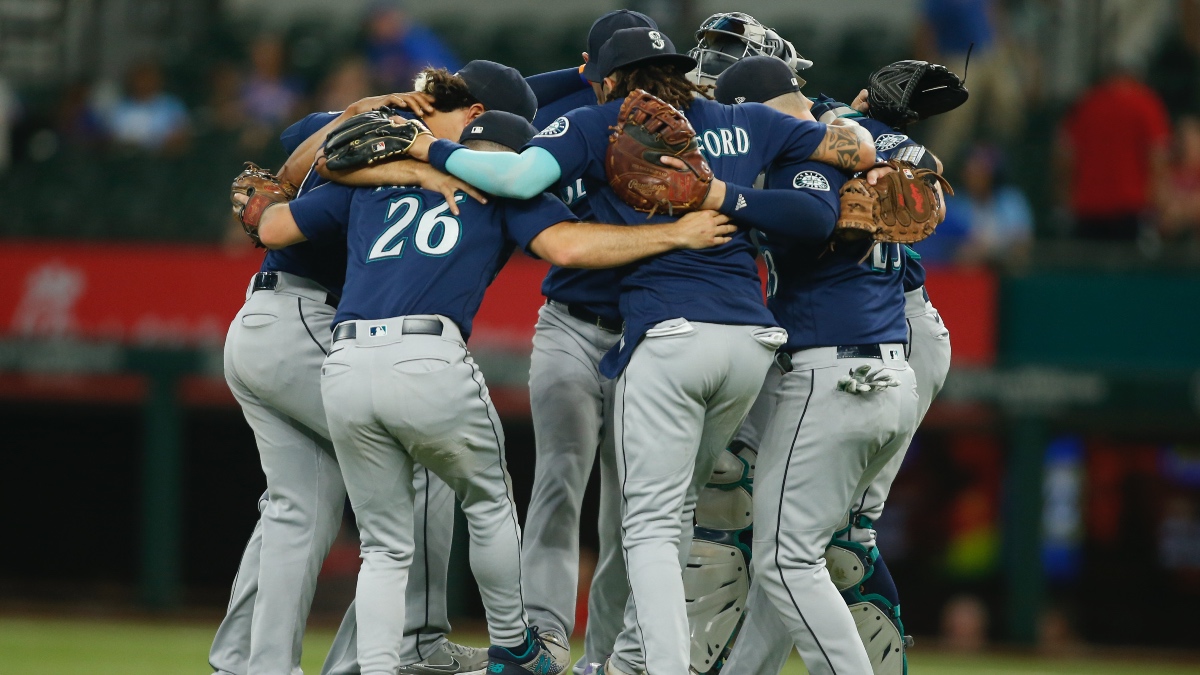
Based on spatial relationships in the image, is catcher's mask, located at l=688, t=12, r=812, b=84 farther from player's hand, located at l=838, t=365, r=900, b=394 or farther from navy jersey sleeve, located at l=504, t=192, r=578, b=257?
player's hand, located at l=838, t=365, r=900, b=394

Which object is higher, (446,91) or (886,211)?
(446,91)

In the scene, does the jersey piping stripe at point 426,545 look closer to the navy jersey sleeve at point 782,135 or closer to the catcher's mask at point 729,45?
the navy jersey sleeve at point 782,135

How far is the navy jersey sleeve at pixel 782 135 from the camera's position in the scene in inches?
179

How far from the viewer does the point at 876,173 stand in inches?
182

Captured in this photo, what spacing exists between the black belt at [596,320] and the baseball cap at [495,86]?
27.1 inches

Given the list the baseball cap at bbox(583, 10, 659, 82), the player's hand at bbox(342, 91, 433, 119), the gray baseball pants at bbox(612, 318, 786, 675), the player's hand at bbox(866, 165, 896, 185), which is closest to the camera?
the gray baseball pants at bbox(612, 318, 786, 675)

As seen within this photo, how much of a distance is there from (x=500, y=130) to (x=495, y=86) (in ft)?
0.82

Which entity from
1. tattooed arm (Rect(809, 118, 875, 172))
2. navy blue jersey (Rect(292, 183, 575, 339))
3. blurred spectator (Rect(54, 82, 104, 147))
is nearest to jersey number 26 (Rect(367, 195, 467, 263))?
navy blue jersey (Rect(292, 183, 575, 339))

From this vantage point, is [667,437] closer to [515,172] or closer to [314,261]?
[515,172]

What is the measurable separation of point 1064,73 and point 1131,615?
3.96 metres

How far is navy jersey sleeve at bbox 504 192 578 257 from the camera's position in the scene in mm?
4461

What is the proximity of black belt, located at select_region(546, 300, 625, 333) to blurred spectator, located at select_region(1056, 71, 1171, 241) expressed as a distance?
5.14m

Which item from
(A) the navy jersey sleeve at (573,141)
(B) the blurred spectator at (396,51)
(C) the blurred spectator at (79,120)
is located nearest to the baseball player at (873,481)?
(A) the navy jersey sleeve at (573,141)

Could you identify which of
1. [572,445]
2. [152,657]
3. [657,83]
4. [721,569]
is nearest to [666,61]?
[657,83]
